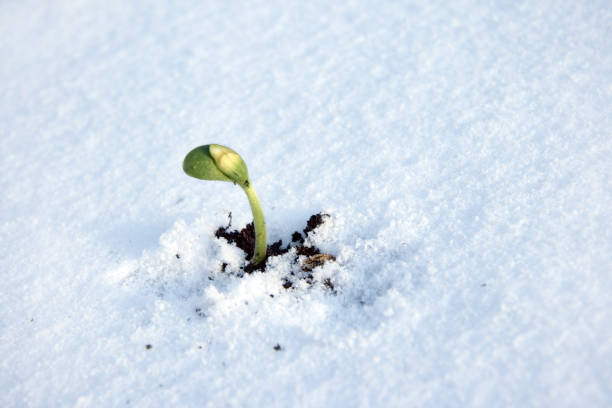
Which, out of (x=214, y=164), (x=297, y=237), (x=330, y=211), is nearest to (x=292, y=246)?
(x=297, y=237)

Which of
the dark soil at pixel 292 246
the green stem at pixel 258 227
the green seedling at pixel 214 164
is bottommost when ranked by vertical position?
the dark soil at pixel 292 246

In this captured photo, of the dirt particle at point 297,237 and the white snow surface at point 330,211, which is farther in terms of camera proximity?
the dirt particle at point 297,237

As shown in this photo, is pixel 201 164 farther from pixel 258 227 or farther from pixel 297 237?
pixel 297 237

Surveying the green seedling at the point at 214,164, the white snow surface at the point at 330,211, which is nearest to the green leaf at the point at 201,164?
the green seedling at the point at 214,164

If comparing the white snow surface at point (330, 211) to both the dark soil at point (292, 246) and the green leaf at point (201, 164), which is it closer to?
the dark soil at point (292, 246)

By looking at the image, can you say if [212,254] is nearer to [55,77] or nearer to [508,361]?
[508,361]

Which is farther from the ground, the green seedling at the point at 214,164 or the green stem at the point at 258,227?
the green seedling at the point at 214,164

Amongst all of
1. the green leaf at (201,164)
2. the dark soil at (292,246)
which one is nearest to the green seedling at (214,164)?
the green leaf at (201,164)
